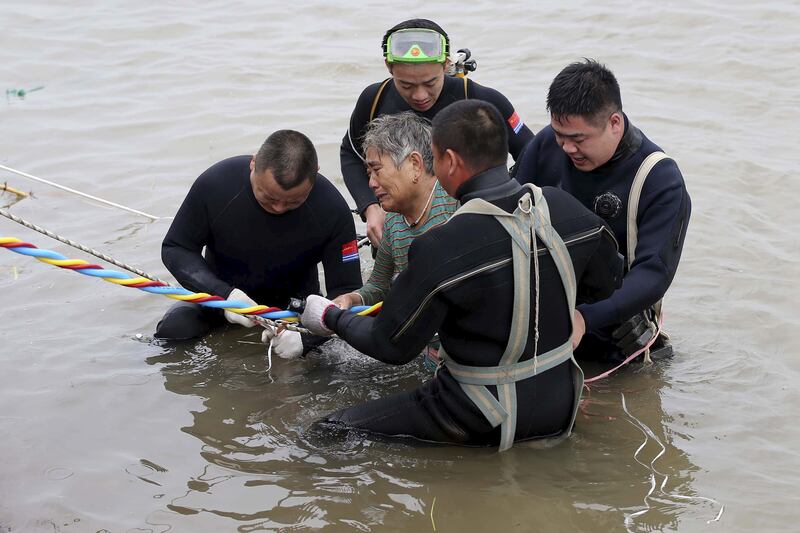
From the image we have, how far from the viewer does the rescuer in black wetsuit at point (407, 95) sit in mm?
5070

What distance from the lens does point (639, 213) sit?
14.1 feet

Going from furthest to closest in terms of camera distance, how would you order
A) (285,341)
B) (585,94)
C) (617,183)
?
(285,341) < (617,183) < (585,94)

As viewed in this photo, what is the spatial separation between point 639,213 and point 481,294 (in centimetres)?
118

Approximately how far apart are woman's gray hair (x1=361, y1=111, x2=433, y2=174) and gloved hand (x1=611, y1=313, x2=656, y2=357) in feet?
4.16

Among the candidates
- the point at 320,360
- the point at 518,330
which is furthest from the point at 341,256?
the point at 518,330

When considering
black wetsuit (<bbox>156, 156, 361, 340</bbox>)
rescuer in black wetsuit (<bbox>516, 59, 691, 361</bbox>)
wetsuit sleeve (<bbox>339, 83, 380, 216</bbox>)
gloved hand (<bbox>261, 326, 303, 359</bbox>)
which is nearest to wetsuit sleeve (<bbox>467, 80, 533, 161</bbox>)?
wetsuit sleeve (<bbox>339, 83, 380, 216</bbox>)

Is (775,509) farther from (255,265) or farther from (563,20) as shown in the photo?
(563,20)

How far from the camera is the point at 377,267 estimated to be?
4.62 metres

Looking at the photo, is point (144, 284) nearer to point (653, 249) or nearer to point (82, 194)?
point (653, 249)

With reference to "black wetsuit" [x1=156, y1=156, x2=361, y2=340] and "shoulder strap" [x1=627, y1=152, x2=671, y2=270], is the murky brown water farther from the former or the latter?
"shoulder strap" [x1=627, y1=152, x2=671, y2=270]

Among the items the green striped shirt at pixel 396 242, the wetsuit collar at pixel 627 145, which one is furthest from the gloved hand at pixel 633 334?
the green striped shirt at pixel 396 242

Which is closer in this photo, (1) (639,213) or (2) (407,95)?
(1) (639,213)

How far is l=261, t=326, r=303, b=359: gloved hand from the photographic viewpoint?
16.1 feet

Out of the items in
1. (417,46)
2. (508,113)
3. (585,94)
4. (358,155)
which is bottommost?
(358,155)
